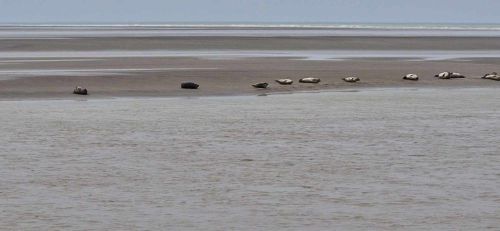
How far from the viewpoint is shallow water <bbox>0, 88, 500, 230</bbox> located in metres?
9.19

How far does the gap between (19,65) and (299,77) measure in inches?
313

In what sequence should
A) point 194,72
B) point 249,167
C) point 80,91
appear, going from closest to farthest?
point 249,167 < point 80,91 < point 194,72

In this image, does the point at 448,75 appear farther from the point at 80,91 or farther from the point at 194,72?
the point at 80,91

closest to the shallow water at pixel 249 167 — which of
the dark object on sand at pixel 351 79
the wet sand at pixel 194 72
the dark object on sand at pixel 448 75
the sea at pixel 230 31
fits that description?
the wet sand at pixel 194 72

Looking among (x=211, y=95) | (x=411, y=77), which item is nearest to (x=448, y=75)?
(x=411, y=77)

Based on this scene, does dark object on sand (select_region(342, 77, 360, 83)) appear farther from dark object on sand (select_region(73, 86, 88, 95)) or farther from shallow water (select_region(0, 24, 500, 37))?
shallow water (select_region(0, 24, 500, 37))

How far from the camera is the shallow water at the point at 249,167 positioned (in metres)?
9.19

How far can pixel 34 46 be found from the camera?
4462 centimetres

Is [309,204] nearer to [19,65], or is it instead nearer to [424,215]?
[424,215]

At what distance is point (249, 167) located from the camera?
1196 cm

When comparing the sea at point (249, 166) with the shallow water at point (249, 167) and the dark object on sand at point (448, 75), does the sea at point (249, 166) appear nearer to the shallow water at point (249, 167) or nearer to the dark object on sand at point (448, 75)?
the shallow water at point (249, 167)

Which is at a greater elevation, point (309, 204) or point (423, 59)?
point (423, 59)

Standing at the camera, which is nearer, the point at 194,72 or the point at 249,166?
the point at 249,166

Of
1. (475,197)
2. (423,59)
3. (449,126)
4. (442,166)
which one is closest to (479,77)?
(423,59)
